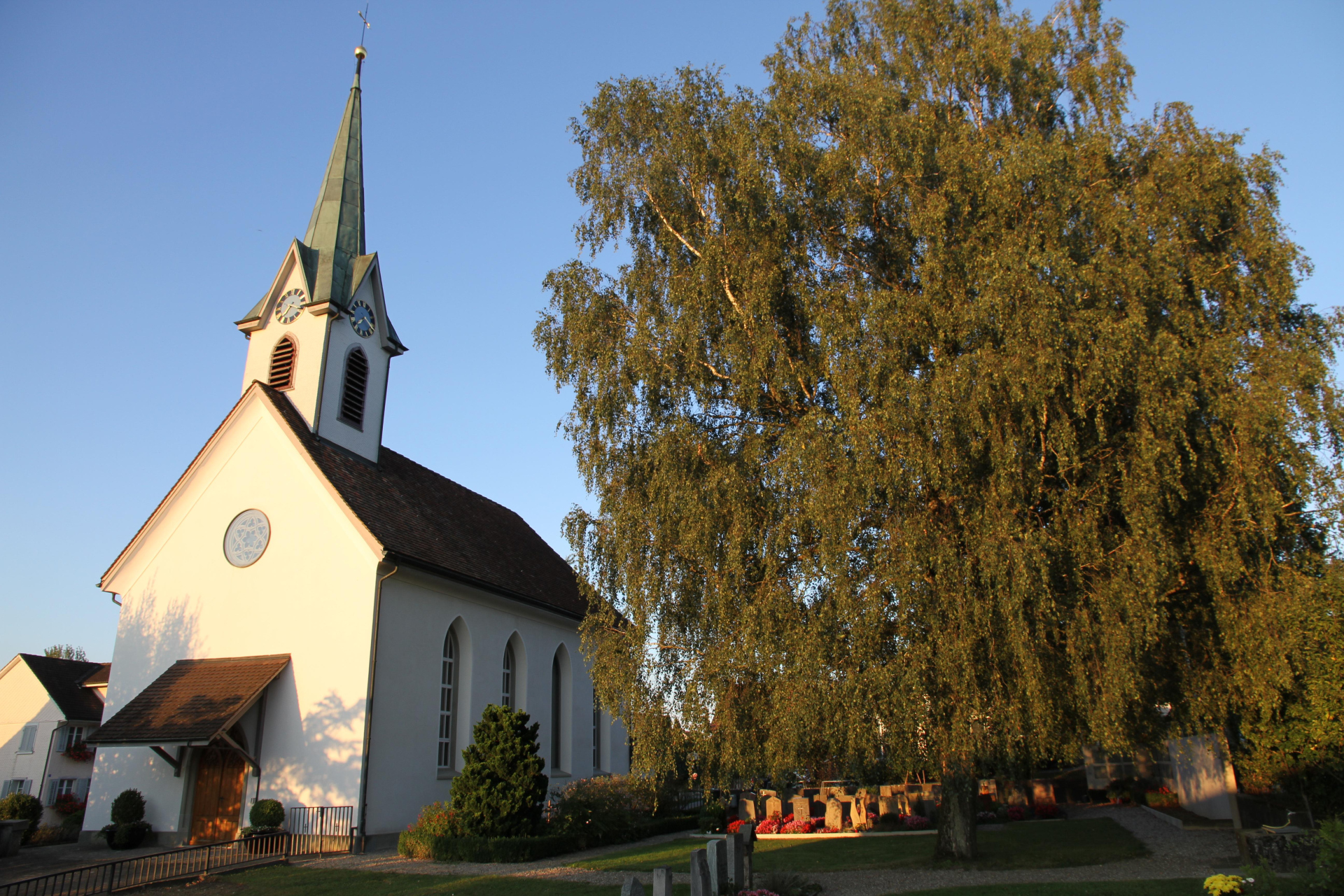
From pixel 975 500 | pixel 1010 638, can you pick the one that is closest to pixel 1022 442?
pixel 975 500

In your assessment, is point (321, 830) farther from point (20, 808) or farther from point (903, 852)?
point (20, 808)

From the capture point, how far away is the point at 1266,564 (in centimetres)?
1212

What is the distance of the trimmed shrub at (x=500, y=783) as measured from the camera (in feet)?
55.7

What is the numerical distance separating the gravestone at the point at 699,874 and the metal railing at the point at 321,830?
35.2ft

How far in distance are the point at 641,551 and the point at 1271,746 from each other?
403 inches

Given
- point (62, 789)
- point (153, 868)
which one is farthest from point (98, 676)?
point (153, 868)

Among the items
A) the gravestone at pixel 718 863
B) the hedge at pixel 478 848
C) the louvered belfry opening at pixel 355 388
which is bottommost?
the hedge at pixel 478 848

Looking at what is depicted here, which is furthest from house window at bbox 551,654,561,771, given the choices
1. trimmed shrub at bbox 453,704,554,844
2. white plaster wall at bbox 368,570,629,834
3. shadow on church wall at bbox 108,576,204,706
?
shadow on church wall at bbox 108,576,204,706

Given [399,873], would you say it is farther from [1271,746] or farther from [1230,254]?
[1230,254]

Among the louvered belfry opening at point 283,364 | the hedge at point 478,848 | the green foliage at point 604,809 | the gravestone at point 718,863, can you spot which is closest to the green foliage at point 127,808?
the hedge at point 478,848

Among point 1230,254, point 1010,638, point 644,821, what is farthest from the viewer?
point 644,821

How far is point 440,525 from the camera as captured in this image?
2420cm

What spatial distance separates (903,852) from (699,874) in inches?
348

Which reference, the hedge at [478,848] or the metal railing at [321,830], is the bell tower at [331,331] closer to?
the metal railing at [321,830]
